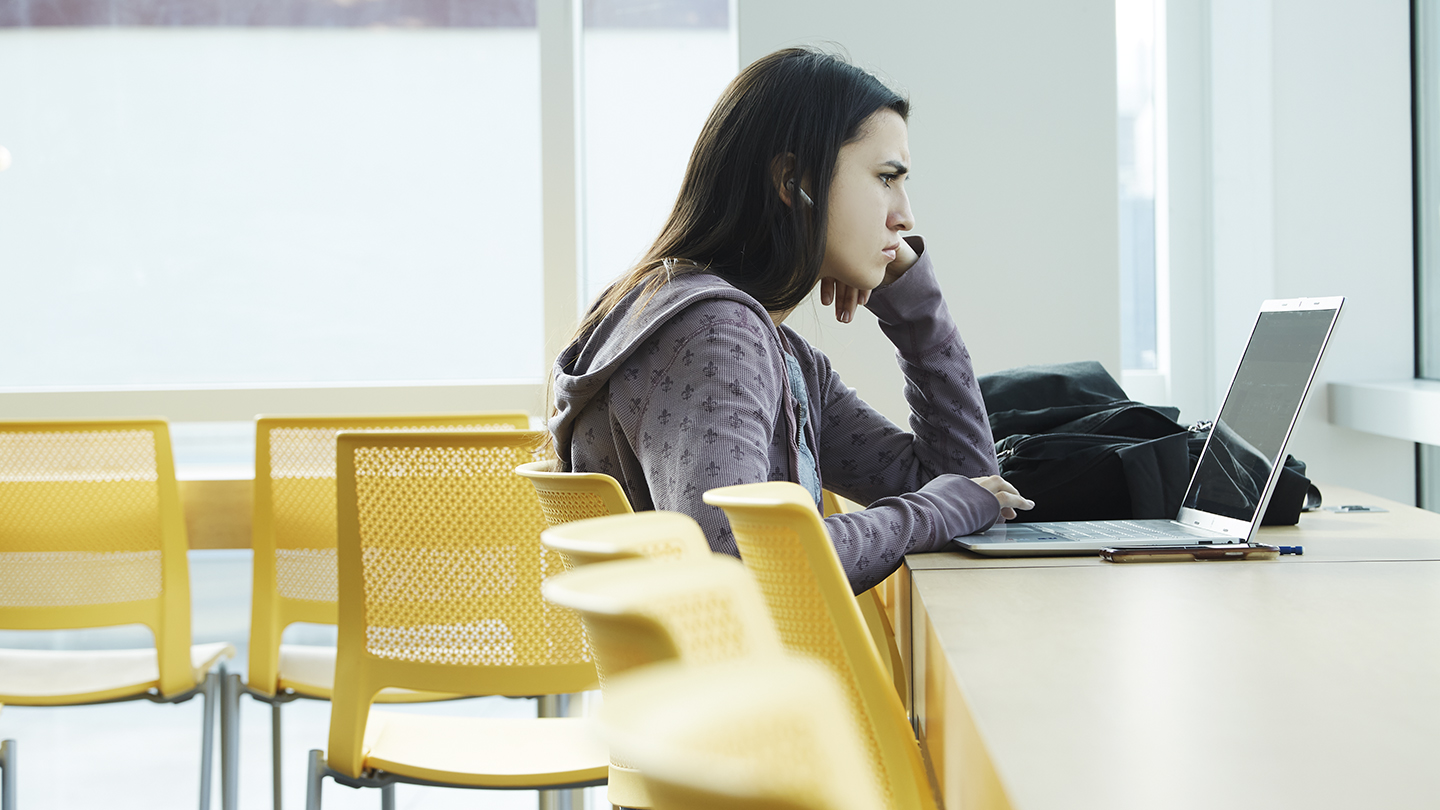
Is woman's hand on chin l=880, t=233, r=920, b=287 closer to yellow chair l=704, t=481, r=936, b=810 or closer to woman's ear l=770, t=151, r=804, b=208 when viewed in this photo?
woman's ear l=770, t=151, r=804, b=208

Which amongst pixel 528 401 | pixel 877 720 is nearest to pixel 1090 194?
pixel 528 401

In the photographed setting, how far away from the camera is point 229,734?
1.75 m

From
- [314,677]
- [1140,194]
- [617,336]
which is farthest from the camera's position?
[1140,194]

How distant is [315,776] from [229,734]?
56cm

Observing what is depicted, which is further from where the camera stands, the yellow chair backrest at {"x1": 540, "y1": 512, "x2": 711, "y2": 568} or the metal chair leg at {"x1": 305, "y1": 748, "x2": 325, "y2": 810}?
the metal chair leg at {"x1": 305, "y1": 748, "x2": 325, "y2": 810}

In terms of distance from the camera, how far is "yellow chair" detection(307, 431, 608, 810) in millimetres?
1267

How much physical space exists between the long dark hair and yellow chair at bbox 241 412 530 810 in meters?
0.74

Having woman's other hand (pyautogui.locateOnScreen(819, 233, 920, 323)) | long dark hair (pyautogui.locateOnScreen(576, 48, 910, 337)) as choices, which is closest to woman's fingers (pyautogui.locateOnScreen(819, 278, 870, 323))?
woman's other hand (pyautogui.locateOnScreen(819, 233, 920, 323))

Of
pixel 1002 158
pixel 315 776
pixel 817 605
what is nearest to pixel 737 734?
pixel 817 605

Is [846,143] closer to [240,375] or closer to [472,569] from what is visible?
[472,569]

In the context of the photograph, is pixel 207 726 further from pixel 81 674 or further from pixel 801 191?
pixel 801 191

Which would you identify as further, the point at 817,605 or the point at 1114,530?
the point at 1114,530

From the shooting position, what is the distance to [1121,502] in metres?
1.16

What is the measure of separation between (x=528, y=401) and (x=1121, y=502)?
1911 mm
